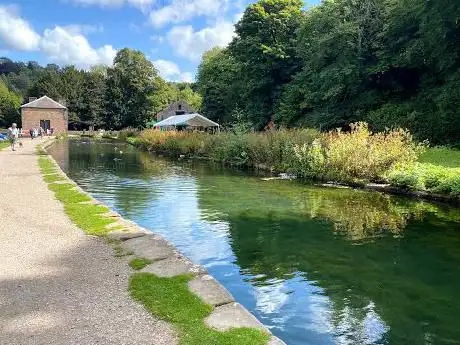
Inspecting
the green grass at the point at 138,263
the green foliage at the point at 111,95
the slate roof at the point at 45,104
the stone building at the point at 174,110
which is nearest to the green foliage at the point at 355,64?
the green grass at the point at 138,263

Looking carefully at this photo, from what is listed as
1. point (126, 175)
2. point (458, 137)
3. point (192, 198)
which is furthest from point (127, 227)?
point (458, 137)

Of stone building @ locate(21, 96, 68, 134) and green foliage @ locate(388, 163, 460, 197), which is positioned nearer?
green foliage @ locate(388, 163, 460, 197)

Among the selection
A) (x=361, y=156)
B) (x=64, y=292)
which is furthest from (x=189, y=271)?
(x=361, y=156)

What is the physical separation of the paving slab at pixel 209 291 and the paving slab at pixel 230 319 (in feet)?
0.58

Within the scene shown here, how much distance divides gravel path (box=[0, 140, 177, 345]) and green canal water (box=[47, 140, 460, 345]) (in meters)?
1.82

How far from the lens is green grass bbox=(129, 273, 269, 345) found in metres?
4.20

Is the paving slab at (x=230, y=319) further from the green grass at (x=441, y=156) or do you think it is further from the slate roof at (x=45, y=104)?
→ the slate roof at (x=45, y=104)

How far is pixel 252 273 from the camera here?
7.59 m

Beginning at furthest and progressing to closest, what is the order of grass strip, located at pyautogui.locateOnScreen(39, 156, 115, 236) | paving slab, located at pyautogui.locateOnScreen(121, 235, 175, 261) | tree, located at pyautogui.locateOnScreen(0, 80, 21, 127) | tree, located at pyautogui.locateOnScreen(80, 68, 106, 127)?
1. tree, located at pyautogui.locateOnScreen(80, 68, 106, 127)
2. tree, located at pyautogui.locateOnScreen(0, 80, 21, 127)
3. grass strip, located at pyautogui.locateOnScreen(39, 156, 115, 236)
4. paving slab, located at pyautogui.locateOnScreen(121, 235, 175, 261)

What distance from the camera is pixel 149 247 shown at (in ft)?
24.0

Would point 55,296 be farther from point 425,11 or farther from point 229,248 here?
point 425,11

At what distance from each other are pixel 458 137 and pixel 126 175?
1804 cm

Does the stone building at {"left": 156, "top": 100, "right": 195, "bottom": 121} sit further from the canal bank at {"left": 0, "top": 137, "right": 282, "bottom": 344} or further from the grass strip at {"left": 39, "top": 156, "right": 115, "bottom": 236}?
the canal bank at {"left": 0, "top": 137, "right": 282, "bottom": 344}

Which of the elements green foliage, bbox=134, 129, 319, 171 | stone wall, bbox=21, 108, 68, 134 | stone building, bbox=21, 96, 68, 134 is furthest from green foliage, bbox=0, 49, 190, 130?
green foliage, bbox=134, 129, 319, 171
